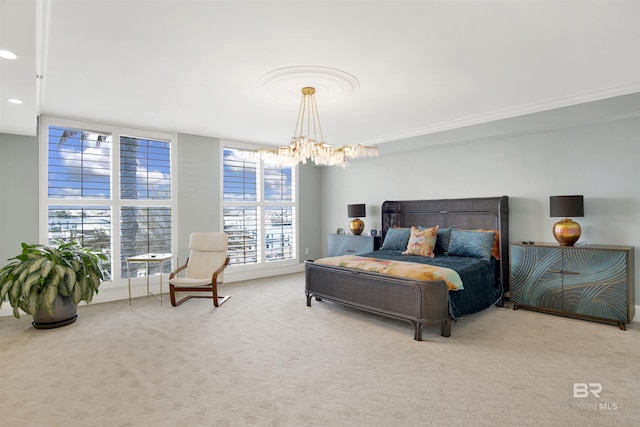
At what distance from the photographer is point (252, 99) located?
3998mm

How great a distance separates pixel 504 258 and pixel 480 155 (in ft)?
5.17

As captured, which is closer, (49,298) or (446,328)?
(446,328)

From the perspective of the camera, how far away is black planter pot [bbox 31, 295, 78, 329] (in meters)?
3.68

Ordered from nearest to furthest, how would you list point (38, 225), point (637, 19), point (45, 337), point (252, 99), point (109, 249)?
point (637, 19) < point (45, 337) < point (252, 99) < point (38, 225) < point (109, 249)

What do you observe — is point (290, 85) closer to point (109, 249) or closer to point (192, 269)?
point (192, 269)

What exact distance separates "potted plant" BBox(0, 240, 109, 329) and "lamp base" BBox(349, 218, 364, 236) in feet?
13.4

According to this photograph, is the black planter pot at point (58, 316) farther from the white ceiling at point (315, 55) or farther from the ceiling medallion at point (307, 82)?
the ceiling medallion at point (307, 82)

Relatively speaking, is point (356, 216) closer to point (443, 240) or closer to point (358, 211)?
point (358, 211)

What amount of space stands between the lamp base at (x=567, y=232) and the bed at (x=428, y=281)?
0.71 meters

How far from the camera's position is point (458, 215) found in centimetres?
525

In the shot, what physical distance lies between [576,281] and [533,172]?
1534 mm

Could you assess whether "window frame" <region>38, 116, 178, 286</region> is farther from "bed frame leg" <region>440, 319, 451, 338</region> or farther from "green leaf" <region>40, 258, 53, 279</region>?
"bed frame leg" <region>440, 319, 451, 338</region>

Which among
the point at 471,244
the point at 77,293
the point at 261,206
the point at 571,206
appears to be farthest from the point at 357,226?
the point at 77,293

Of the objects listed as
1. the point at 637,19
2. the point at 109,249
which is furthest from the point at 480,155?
the point at 109,249
